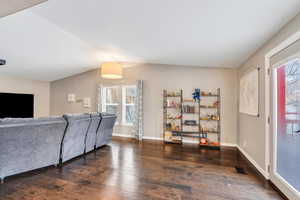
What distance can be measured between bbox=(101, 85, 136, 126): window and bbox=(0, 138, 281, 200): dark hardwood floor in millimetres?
2268

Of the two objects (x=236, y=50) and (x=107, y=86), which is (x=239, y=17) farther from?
(x=107, y=86)

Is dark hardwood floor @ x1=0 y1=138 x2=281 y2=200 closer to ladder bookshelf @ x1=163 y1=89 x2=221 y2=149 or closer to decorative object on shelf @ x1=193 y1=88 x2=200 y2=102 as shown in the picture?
ladder bookshelf @ x1=163 y1=89 x2=221 y2=149

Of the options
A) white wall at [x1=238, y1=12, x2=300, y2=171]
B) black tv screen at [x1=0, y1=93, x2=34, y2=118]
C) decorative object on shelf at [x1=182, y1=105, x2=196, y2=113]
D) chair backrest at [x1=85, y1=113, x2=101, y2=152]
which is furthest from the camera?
black tv screen at [x1=0, y1=93, x2=34, y2=118]

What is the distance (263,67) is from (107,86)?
4849 mm

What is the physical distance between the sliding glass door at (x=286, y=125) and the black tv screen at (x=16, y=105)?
292 inches

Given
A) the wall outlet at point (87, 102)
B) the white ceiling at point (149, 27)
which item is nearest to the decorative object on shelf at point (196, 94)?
the white ceiling at point (149, 27)

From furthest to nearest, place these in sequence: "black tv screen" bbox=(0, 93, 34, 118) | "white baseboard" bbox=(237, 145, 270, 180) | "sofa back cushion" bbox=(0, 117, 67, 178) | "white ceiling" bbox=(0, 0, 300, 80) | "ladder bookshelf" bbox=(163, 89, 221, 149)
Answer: "black tv screen" bbox=(0, 93, 34, 118) → "ladder bookshelf" bbox=(163, 89, 221, 149) → "white baseboard" bbox=(237, 145, 270, 180) → "sofa back cushion" bbox=(0, 117, 67, 178) → "white ceiling" bbox=(0, 0, 300, 80)

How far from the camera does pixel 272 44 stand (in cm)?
221

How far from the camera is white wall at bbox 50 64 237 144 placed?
4.33 m

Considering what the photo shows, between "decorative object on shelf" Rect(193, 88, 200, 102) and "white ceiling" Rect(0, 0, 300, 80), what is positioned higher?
"white ceiling" Rect(0, 0, 300, 80)

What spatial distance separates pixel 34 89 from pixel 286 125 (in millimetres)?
7826

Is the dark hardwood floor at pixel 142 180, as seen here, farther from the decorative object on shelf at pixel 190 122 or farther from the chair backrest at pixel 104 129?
the decorative object on shelf at pixel 190 122

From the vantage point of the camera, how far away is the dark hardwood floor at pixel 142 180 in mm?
1949

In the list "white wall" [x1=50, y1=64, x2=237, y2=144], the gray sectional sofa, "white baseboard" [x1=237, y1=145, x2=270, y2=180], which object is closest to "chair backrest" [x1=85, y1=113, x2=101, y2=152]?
the gray sectional sofa
